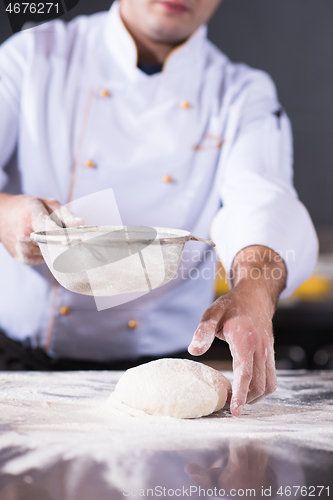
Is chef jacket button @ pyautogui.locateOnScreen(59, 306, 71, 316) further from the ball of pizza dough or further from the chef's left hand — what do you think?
the chef's left hand

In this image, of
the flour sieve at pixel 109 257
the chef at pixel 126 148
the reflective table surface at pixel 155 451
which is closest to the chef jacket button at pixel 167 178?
the chef at pixel 126 148

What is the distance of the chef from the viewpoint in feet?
5.18

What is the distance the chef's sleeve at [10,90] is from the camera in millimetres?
1578

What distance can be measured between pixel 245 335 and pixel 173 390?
7.6 inches

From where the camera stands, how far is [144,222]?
1.61 metres

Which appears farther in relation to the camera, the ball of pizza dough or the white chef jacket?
the white chef jacket

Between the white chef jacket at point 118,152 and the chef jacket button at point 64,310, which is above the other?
the white chef jacket at point 118,152

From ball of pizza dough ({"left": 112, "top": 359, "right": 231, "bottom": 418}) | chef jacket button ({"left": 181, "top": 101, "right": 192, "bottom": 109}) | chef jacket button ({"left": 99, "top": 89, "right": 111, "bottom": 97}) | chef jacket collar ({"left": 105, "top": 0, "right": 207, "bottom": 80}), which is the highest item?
chef jacket collar ({"left": 105, "top": 0, "right": 207, "bottom": 80})

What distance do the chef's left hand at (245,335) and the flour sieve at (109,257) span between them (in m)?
0.15

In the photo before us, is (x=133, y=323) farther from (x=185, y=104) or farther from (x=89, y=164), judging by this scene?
(x=185, y=104)

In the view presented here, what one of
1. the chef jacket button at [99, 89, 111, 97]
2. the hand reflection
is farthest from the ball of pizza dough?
the chef jacket button at [99, 89, 111, 97]

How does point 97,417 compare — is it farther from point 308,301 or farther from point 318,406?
point 308,301

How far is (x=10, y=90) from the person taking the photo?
5.22 ft

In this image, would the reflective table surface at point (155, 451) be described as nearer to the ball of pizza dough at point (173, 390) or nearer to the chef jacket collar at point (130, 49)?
the ball of pizza dough at point (173, 390)
